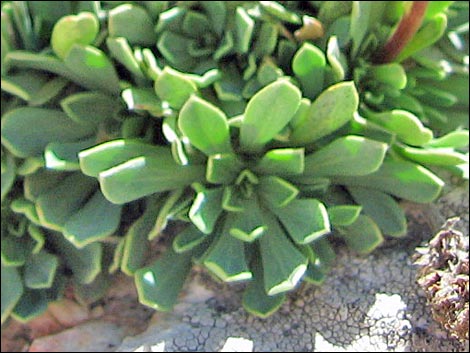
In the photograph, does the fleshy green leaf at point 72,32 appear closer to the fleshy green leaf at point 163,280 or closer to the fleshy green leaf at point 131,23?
the fleshy green leaf at point 131,23

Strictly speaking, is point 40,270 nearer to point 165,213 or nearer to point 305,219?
point 165,213

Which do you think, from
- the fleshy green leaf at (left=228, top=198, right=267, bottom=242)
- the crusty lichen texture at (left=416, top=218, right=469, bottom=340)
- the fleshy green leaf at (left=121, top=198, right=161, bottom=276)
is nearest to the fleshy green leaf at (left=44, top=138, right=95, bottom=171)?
the fleshy green leaf at (left=121, top=198, right=161, bottom=276)

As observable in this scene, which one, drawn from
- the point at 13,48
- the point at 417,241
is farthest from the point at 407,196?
the point at 13,48

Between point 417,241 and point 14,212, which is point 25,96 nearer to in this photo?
point 14,212

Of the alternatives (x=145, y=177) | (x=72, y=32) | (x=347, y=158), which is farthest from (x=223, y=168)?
(x=72, y=32)

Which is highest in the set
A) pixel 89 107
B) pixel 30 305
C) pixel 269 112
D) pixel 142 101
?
pixel 269 112

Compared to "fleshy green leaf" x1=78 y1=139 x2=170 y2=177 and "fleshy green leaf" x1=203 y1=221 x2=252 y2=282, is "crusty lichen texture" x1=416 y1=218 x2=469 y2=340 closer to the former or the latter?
"fleshy green leaf" x1=203 y1=221 x2=252 y2=282
